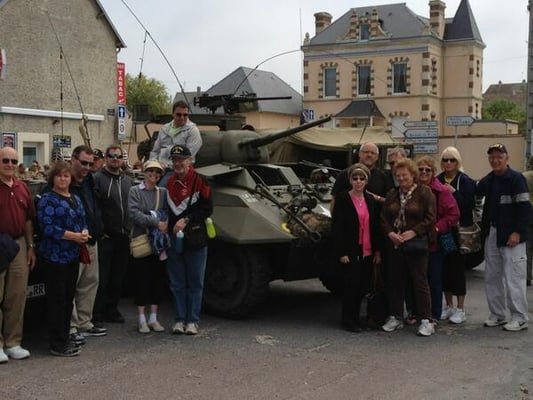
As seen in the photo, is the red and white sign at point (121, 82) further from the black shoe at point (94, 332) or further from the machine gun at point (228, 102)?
the black shoe at point (94, 332)

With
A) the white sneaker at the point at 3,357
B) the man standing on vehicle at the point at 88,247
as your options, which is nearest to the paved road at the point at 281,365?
the white sneaker at the point at 3,357

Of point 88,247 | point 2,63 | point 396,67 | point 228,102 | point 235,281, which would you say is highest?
point 396,67

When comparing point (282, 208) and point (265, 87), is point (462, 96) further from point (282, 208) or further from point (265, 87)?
point (282, 208)

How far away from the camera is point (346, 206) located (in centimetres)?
704

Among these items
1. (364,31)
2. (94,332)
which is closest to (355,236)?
(94,332)

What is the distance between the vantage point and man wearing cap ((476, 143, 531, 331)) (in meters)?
7.09

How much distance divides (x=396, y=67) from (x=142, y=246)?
38.3 metres

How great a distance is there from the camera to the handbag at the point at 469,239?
7.40 metres

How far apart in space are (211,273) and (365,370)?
2393 mm

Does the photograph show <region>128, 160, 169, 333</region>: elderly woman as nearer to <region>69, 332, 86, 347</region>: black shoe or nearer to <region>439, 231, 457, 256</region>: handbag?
<region>69, 332, 86, 347</region>: black shoe

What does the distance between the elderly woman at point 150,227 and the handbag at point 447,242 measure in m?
2.64

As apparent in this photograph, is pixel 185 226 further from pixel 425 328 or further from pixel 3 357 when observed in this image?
pixel 425 328

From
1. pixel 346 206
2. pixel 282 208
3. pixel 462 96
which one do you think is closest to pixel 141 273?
pixel 282 208

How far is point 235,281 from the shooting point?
7586 mm
